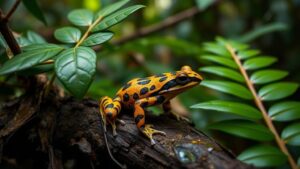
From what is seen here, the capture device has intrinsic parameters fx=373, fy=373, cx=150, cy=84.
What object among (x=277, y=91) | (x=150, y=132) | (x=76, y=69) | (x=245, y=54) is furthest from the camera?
(x=245, y=54)

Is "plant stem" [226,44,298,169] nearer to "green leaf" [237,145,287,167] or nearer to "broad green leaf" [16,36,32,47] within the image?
"green leaf" [237,145,287,167]

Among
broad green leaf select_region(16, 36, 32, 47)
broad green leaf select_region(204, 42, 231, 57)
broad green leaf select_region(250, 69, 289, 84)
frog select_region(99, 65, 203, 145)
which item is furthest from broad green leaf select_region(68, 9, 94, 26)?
broad green leaf select_region(250, 69, 289, 84)

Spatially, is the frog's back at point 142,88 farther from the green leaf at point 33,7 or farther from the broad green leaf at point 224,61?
the green leaf at point 33,7

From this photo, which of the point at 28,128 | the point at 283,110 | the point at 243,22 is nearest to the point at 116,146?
the point at 28,128

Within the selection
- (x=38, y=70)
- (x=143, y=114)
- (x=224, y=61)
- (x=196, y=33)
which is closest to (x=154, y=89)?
(x=143, y=114)

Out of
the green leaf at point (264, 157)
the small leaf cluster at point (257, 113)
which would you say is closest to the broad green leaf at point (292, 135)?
the small leaf cluster at point (257, 113)

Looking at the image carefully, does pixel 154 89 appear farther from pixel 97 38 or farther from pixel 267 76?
pixel 267 76

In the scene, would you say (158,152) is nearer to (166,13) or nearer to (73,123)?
(73,123)
